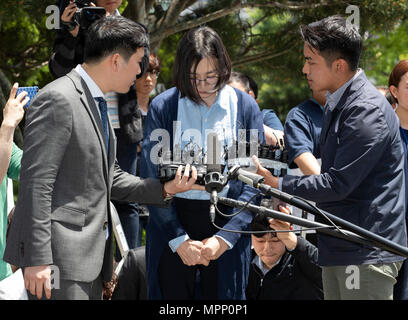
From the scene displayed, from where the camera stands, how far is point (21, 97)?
389 cm

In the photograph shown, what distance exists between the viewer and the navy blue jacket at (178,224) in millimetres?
3941

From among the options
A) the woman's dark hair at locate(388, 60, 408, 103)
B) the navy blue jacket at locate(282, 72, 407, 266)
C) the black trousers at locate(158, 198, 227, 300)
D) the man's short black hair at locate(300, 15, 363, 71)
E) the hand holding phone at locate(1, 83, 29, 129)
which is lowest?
the black trousers at locate(158, 198, 227, 300)

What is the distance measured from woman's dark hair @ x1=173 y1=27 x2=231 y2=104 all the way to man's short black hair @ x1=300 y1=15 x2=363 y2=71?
0.54 meters

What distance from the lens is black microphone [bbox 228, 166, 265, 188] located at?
3004mm

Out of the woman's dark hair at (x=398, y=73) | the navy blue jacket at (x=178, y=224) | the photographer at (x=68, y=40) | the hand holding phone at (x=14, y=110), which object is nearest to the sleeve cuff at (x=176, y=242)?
the navy blue jacket at (x=178, y=224)

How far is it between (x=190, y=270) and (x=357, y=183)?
108 centimetres

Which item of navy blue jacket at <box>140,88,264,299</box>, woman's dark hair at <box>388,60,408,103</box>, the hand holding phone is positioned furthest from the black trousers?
woman's dark hair at <box>388,60,408,103</box>

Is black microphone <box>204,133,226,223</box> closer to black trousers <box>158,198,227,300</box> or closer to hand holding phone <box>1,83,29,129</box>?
black trousers <box>158,198,227,300</box>

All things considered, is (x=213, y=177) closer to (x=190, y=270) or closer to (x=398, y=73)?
(x=190, y=270)

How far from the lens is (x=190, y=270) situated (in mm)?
3945

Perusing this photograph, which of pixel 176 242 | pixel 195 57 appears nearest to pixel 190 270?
pixel 176 242

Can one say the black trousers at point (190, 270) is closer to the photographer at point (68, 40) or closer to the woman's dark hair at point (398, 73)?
the photographer at point (68, 40)

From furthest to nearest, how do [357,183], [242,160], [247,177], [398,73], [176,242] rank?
[398,73], [176,242], [242,160], [357,183], [247,177]
